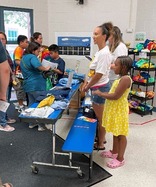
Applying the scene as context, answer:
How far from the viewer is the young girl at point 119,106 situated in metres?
2.03

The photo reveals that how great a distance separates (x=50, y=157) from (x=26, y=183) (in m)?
0.50

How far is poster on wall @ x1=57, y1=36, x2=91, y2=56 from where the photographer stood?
465cm

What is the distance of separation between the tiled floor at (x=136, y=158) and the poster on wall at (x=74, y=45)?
1854mm

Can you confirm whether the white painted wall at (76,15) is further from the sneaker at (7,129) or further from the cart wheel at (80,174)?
the cart wheel at (80,174)

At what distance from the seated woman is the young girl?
3.48 ft

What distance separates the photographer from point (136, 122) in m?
3.65

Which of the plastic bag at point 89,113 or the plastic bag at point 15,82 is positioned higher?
the plastic bag at point 15,82

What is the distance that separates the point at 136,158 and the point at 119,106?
2.70 feet

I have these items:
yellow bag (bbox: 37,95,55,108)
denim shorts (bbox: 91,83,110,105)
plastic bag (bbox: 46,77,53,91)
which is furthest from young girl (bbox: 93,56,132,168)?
plastic bag (bbox: 46,77,53,91)

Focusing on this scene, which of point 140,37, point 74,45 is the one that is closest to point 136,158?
A: point 140,37

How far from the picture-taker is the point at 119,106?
2127mm

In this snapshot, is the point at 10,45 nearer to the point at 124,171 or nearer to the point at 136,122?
the point at 136,122

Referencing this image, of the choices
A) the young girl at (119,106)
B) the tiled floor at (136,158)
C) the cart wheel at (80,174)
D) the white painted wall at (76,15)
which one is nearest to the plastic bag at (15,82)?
the tiled floor at (136,158)

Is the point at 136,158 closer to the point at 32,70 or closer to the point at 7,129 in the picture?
the point at 32,70
